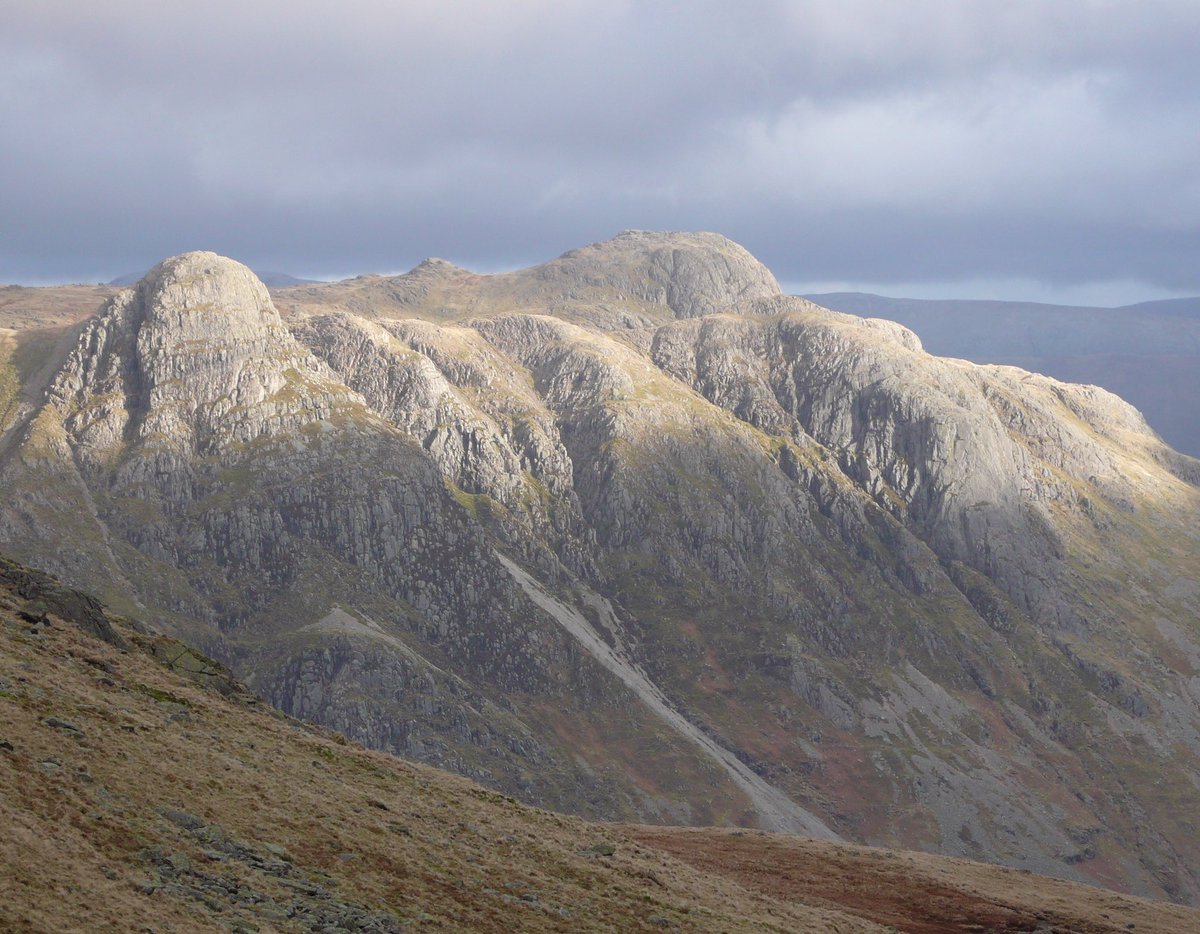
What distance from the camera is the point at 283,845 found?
46719mm

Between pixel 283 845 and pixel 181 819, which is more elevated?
pixel 181 819

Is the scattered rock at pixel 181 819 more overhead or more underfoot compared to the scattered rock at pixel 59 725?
more underfoot

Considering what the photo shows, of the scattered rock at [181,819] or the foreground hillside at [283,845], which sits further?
the scattered rock at [181,819]

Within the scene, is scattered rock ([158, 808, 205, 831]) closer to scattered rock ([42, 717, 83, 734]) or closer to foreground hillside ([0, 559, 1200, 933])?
foreground hillside ([0, 559, 1200, 933])

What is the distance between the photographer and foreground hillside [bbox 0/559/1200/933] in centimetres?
3888

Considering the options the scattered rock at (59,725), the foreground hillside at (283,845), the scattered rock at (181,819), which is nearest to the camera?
the foreground hillside at (283,845)

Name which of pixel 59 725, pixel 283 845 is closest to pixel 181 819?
pixel 283 845

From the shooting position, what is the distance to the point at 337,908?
4259cm

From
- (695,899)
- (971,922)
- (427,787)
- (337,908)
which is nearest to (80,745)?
(337,908)

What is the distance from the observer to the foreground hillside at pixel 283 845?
38875mm

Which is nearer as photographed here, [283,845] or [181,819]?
[181,819]

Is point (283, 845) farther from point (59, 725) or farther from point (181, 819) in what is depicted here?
point (59, 725)

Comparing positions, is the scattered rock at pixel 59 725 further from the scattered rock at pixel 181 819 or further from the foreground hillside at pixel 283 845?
the scattered rock at pixel 181 819

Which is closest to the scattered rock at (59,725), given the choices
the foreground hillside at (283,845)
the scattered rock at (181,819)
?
the foreground hillside at (283,845)
